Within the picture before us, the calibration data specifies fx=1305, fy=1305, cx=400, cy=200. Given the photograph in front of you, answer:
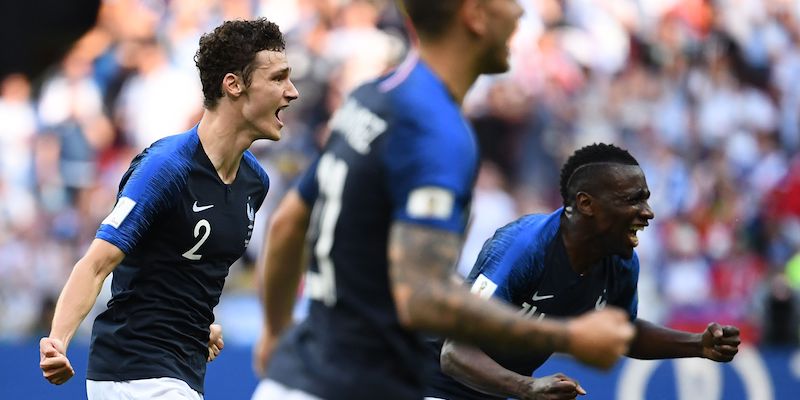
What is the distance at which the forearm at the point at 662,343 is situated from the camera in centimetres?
588

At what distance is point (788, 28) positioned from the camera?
1551 cm

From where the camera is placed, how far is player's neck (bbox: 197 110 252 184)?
597 centimetres

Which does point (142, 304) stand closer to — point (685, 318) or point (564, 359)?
point (564, 359)

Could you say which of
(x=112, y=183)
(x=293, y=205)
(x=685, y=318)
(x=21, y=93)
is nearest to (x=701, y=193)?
(x=685, y=318)

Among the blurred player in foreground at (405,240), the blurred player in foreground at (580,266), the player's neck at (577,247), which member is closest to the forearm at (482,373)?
the blurred player in foreground at (580,266)

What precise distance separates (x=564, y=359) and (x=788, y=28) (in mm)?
6124

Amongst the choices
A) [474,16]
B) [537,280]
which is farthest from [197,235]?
[474,16]

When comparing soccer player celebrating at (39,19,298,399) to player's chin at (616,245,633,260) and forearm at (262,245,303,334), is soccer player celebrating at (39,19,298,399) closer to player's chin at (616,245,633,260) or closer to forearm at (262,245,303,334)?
forearm at (262,245,303,334)

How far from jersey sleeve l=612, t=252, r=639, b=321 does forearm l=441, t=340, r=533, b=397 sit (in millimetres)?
869

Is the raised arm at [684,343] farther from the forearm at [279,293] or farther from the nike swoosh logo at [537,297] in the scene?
the forearm at [279,293]

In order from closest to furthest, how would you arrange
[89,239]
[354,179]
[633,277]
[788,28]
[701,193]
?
[354,179] < [633,277] < [89,239] < [701,193] < [788,28]

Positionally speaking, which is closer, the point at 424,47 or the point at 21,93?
the point at 424,47

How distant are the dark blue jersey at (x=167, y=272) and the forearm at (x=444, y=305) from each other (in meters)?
2.37

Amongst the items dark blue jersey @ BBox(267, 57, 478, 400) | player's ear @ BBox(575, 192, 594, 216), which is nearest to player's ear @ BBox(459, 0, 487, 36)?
dark blue jersey @ BBox(267, 57, 478, 400)
